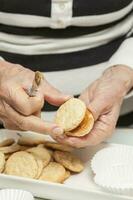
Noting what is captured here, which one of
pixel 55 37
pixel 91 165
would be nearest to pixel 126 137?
pixel 91 165

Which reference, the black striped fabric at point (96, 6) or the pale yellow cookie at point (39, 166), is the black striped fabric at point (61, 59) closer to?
the black striped fabric at point (96, 6)

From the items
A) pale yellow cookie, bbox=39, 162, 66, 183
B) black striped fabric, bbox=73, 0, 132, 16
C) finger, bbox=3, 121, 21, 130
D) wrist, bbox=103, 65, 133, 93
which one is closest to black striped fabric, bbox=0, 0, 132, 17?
black striped fabric, bbox=73, 0, 132, 16

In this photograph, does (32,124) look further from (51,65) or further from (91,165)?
(51,65)

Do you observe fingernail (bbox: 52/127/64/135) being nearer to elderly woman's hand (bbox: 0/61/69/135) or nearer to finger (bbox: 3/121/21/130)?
elderly woman's hand (bbox: 0/61/69/135)

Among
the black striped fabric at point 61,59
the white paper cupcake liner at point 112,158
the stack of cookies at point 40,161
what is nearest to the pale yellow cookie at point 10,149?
the stack of cookies at point 40,161

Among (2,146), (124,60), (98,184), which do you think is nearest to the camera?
(98,184)

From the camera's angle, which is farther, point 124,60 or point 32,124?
point 124,60

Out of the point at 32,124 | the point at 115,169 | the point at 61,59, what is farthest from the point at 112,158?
the point at 61,59
